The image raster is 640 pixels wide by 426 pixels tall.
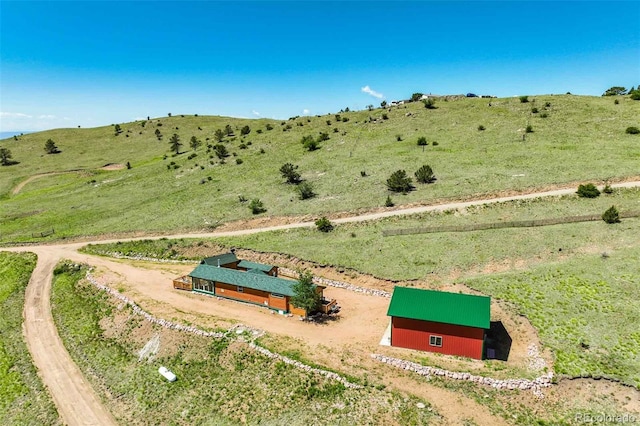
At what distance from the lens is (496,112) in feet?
330

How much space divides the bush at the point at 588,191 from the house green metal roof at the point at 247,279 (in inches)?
1723

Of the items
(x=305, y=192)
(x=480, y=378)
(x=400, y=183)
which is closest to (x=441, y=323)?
(x=480, y=378)

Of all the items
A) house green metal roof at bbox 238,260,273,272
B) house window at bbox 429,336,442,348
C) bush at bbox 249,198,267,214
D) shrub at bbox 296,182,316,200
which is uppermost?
shrub at bbox 296,182,316,200

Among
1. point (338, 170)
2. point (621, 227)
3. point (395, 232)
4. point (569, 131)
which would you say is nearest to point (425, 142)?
point (338, 170)

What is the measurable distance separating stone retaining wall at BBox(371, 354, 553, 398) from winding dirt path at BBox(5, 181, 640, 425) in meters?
1.58

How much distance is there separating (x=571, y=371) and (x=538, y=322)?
6.02 m

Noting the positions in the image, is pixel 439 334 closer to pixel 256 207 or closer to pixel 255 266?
pixel 255 266

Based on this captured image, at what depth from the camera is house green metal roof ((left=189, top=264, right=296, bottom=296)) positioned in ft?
136

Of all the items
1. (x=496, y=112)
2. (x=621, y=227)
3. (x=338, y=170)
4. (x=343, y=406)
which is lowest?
(x=343, y=406)

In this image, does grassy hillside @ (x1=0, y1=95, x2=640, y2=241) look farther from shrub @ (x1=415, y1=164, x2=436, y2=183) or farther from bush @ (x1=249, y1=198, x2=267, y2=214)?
bush @ (x1=249, y1=198, x2=267, y2=214)

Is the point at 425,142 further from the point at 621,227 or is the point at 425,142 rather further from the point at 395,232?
the point at 621,227

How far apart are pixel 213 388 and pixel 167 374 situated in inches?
195

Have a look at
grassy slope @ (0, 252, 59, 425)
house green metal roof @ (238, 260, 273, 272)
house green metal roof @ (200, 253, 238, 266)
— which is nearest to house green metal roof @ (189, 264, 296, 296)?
house green metal roof @ (200, 253, 238, 266)

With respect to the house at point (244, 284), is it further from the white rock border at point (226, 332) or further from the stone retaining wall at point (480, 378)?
the stone retaining wall at point (480, 378)
